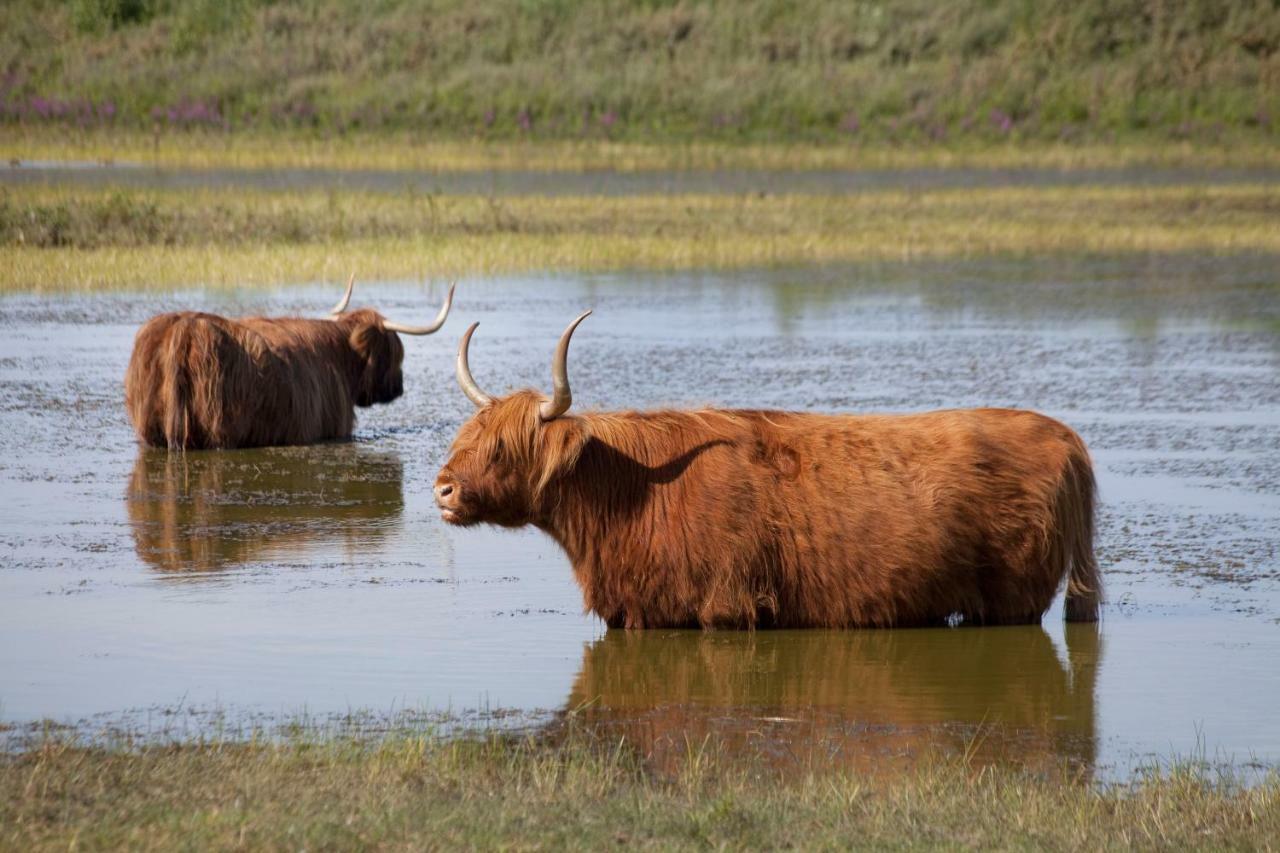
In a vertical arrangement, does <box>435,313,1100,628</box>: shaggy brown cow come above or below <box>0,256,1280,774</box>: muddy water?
above

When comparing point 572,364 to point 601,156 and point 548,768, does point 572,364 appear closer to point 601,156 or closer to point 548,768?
point 548,768

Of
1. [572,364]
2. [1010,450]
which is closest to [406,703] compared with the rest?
[1010,450]

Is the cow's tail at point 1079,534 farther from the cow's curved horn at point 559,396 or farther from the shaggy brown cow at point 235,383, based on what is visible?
the shaggy brown cow at point 235,383

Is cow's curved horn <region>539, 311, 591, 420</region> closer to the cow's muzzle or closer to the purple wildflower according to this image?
the cow's muzzle

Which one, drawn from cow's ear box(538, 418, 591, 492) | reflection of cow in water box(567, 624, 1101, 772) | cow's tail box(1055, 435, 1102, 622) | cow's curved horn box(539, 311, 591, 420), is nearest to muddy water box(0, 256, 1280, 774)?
reflection of cow in water box(567, 624, 1101, 772)

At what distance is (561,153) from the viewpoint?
3809cm

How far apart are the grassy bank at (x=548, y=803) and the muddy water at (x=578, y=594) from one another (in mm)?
418

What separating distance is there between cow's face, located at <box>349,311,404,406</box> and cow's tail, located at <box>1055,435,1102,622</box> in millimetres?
5372

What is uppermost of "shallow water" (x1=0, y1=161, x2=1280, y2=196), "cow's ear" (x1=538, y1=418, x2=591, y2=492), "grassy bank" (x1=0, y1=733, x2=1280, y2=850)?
"cow's ear" (x1=538, y1=418, x2=591, y2=492)

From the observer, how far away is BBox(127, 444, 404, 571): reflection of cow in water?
8.29 m

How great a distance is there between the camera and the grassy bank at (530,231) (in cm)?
1983

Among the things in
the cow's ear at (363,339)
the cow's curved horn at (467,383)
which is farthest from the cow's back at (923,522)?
the cow's ear at (363,339)

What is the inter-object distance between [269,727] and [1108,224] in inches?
860

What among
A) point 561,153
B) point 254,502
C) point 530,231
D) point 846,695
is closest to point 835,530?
point 846,695
